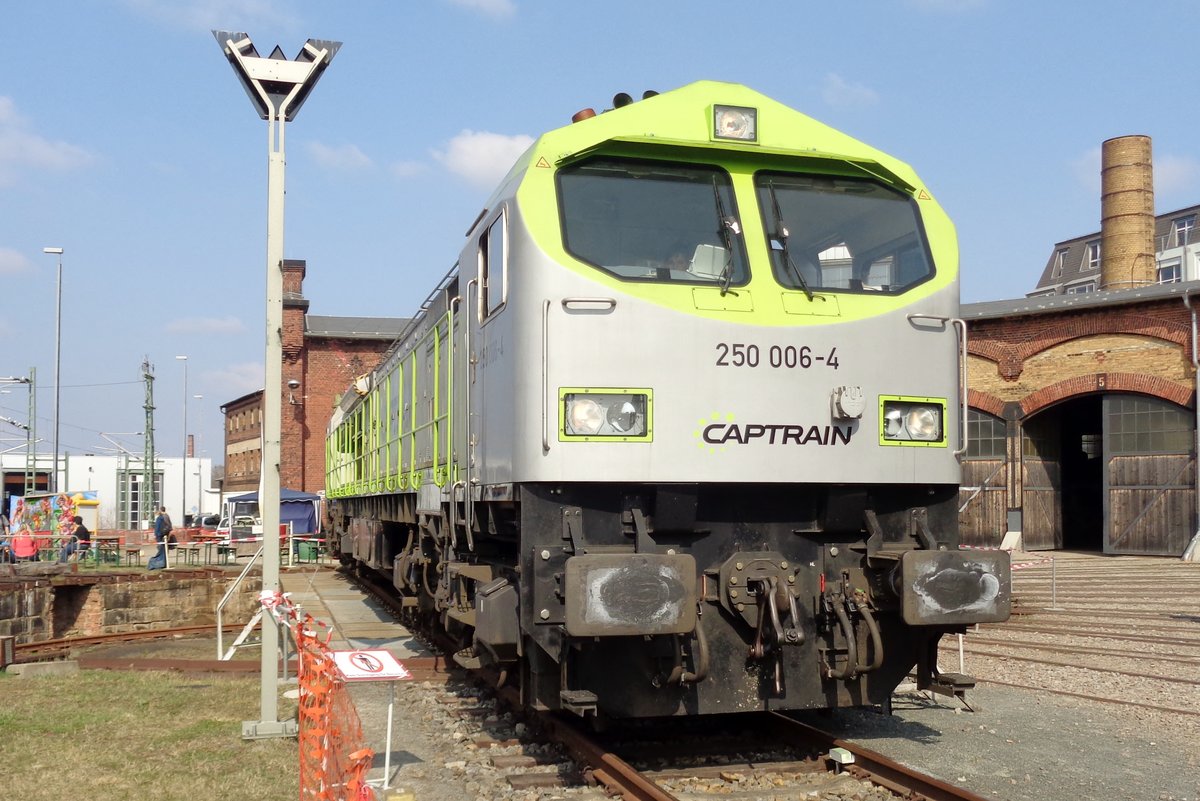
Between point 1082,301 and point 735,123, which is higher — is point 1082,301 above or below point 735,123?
above

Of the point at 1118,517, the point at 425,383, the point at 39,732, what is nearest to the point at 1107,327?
the point at 1118,517

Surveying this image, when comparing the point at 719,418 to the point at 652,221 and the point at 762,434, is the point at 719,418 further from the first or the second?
the point at 652,221

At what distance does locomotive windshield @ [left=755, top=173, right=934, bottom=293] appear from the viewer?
638cm

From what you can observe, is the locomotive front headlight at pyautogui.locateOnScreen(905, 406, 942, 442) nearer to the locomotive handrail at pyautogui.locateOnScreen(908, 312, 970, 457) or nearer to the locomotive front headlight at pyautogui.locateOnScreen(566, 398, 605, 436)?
A: the locomotive handrail at pyautogui.locateOnScreen(908, 312, 970, 457)

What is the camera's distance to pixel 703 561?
602cm

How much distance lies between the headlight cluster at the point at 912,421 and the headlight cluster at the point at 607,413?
144 cm

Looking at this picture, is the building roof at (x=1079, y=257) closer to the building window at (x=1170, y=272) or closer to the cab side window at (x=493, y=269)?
the building window at (x=1170, y=272)

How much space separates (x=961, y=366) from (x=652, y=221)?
2016 millimetres

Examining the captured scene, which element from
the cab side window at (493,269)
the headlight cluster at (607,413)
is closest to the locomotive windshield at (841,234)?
the headlight cluster at (607,413)

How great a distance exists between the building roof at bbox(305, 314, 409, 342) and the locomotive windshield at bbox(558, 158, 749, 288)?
106 ft

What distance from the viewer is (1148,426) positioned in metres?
24.5

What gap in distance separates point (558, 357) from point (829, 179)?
214cm

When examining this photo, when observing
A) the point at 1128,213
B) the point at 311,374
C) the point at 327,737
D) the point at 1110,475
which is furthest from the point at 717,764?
the point at 1128,213

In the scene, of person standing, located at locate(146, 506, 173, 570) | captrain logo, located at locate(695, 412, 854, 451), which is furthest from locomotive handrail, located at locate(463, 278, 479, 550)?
person standing, located at locate(146, 506, 173, 570)
